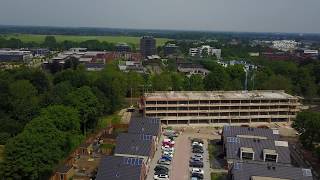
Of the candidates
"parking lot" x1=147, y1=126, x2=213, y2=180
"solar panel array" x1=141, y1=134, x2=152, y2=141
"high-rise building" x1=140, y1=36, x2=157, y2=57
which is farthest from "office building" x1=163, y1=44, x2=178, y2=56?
"solar panel array" x1=141, y1=134, x2=152, y2=141

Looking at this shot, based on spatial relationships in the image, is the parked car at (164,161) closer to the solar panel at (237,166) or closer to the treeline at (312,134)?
the solar panel at (237,166)

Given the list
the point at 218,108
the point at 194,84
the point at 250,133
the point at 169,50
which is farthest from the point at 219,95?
the point at 169,50

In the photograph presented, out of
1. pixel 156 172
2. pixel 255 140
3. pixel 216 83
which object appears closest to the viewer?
pixel 156 172

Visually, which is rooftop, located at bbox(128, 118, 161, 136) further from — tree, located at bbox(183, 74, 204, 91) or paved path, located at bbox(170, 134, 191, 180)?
tree, located at bbox(183, 74, 204, 91)

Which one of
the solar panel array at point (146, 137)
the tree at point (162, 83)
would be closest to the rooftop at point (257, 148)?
the solar panel array at point (146, 137)

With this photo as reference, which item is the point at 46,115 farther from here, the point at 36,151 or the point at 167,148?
the point at 167,148

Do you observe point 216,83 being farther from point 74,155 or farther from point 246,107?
point 74,155

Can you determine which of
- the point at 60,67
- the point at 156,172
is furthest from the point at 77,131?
the point at 60,67

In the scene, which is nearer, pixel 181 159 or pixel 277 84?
pixel 181 159
